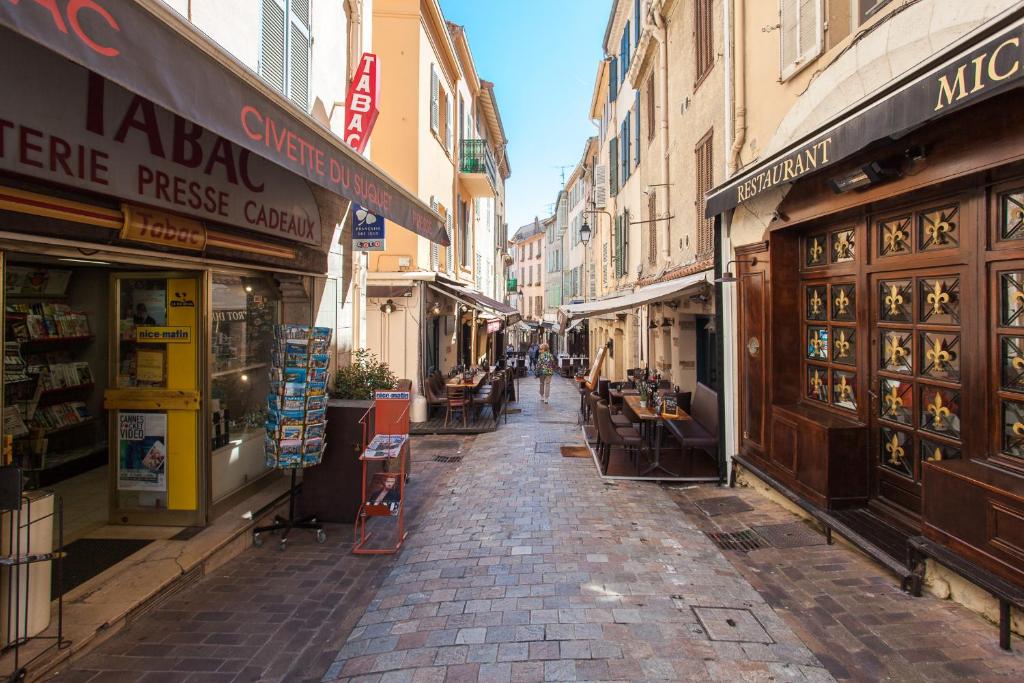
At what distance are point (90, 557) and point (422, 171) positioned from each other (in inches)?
418

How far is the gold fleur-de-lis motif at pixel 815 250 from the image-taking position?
18.7 feet

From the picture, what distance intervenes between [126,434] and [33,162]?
2.75m

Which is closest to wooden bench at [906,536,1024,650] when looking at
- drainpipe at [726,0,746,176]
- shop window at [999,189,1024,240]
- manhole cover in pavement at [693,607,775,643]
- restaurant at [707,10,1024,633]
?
restaurant at [707,10,1024,633]

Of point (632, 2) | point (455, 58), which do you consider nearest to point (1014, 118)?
point (632, 2)

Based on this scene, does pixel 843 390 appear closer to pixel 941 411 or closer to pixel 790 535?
pixel 941 411

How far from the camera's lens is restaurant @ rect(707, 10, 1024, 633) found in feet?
10.7

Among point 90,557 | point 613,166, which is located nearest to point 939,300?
point 90,557

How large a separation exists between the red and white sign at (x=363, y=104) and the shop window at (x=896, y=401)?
6.59 metres

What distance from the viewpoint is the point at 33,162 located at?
9.84ft

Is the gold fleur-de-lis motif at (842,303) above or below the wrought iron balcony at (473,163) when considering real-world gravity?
below

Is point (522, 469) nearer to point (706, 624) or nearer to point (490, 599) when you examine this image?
point (490, 599)

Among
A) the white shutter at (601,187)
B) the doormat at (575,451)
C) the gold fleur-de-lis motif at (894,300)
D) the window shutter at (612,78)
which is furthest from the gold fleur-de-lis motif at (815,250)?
the white shutter at (601,187)

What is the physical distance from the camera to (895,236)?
4.59 meters

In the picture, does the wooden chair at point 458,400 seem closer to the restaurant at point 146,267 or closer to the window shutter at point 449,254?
the window shutter at point 449,254
